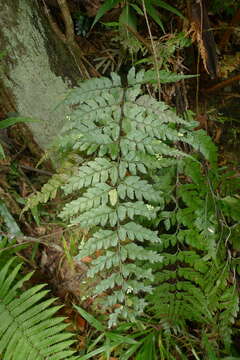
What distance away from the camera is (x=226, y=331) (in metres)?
1.90

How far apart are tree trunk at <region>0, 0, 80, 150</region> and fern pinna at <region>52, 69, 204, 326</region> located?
0.31m

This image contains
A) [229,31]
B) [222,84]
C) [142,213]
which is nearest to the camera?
[142,213]

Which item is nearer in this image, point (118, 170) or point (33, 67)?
point (118, 170)

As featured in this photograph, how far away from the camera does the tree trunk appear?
6.19 ft

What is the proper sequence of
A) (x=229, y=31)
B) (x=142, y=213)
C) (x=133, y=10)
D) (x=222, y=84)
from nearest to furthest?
1. (x=142, y=213)
2. (x=133, y=10)
3. (x=229, y=31)
4. (x=222, y=84)

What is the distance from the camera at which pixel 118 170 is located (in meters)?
1.62

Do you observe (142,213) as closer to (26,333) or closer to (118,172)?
(118,172)

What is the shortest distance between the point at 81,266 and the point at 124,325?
57 centimetres

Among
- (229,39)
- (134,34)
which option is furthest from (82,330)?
(229,39)

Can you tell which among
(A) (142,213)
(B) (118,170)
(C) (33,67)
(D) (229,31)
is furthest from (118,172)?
(D) (229,31)

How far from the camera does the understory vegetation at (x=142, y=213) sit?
61.6 inches

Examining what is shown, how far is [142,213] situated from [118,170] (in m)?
0.24

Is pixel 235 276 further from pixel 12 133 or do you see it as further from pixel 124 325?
pixel 12 133

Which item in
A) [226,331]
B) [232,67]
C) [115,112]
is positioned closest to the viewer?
[115,112]
